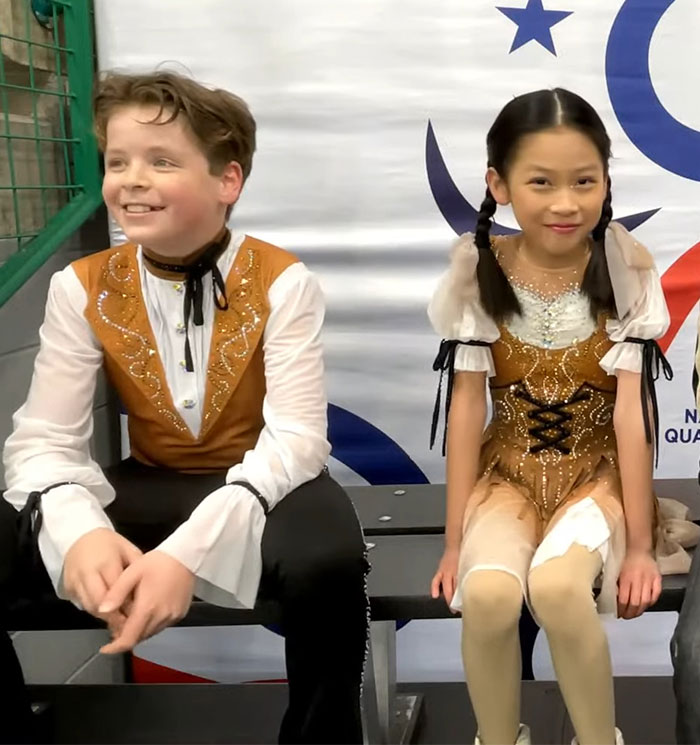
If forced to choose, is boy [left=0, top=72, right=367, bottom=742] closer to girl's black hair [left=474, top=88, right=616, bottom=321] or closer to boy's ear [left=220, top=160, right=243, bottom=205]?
boy's ear [left=220, top=160, right=243, bottom=205]

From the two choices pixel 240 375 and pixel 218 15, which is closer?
pixel 240 375

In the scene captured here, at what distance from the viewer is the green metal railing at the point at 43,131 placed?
1.48 metres

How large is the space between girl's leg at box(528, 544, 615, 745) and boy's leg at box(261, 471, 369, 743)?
0.67ft

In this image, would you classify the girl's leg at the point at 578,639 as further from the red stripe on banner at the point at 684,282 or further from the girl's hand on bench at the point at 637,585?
the red stripe on banner at the point at 684,282

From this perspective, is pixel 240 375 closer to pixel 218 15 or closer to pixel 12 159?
pixel 12 159

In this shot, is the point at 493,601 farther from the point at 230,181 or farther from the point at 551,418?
the point at 230,181

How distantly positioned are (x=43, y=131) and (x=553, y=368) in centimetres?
100

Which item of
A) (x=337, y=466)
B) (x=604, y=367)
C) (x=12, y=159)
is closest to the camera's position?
(x=604, y=367)

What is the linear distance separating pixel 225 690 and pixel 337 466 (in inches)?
17.9

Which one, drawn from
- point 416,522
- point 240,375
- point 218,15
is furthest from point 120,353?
point 218,15

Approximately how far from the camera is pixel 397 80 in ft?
5.36

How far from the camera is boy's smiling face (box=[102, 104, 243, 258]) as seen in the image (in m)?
1.11

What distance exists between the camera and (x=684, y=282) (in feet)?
5.37

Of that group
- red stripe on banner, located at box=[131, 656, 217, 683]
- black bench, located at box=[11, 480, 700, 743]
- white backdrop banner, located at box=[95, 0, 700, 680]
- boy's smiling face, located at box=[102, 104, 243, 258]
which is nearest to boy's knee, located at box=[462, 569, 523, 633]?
black bench, located at box=[11, 480, 700, 743]
